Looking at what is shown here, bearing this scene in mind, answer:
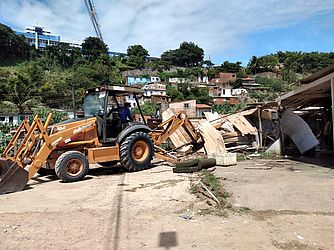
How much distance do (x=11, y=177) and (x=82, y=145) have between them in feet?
8.04

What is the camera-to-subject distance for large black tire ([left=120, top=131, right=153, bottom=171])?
10.4m

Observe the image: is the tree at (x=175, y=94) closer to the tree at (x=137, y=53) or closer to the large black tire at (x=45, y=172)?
the tree at (x=137, y=53)

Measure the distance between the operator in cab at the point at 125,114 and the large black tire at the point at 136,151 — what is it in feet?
2.25

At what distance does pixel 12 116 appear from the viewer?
42.6 metres

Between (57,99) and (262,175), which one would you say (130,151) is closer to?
(262,175)

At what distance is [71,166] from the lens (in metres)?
9.31

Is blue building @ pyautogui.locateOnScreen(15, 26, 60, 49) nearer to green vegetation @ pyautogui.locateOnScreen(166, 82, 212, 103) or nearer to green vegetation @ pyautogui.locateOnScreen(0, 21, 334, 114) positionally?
green vegetation @ pyautogui.locateOnScreen(0, 21, 334, 114)

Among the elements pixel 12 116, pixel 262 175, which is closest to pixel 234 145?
pixel 262 175

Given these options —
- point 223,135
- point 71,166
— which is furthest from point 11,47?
point 71,166

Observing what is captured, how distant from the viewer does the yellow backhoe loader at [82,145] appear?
8578mm

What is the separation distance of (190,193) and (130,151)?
3697 mm

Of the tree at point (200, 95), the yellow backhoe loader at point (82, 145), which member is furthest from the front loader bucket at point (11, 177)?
the tree at point (200, 95)

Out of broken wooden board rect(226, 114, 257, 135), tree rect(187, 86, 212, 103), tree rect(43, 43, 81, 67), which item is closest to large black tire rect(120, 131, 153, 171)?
broken wooden board rect(226, 114, 257, 135)

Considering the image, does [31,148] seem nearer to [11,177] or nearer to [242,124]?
[11,177]
